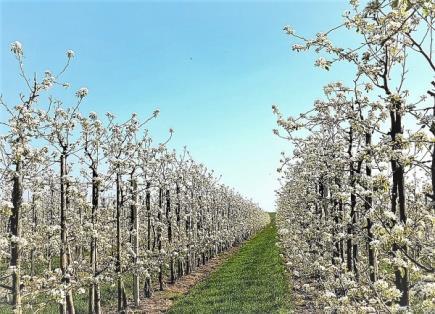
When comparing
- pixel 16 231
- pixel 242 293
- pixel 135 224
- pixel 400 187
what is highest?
pixel 400 187

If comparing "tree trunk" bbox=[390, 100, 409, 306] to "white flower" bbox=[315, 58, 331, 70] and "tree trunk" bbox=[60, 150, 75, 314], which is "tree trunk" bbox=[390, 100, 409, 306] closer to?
"white flower" bbox=[315, 58, 331, 70]

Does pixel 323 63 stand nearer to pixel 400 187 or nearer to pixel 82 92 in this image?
pixel 400 187

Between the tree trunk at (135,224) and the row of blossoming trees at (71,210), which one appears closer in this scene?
the row of blossoming trees at (71,210)

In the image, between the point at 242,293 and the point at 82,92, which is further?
the point at 242,293

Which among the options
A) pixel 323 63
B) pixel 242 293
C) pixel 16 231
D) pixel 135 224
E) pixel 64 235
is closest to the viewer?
pixel 323 63

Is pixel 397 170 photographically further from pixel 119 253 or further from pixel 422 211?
pixel 119 253

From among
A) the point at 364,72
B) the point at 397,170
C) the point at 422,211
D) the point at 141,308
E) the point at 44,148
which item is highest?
the point at 364,72

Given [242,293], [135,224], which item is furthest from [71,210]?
[242,293]

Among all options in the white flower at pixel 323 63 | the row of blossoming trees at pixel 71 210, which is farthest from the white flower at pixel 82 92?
the white flower at pixel 323 63

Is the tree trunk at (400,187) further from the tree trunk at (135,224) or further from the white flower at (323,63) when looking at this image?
the tree trunk at (135,224)

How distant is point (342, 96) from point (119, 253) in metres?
7.72

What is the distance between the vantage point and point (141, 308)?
51.4 ft

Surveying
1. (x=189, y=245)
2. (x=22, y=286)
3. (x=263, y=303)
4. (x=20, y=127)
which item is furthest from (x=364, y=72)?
(x=189, y=245)

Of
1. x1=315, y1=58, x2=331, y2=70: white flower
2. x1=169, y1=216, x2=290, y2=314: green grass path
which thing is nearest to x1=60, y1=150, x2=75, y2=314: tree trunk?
x1=169, y1=216, x2=290, y2=314: green grass path
